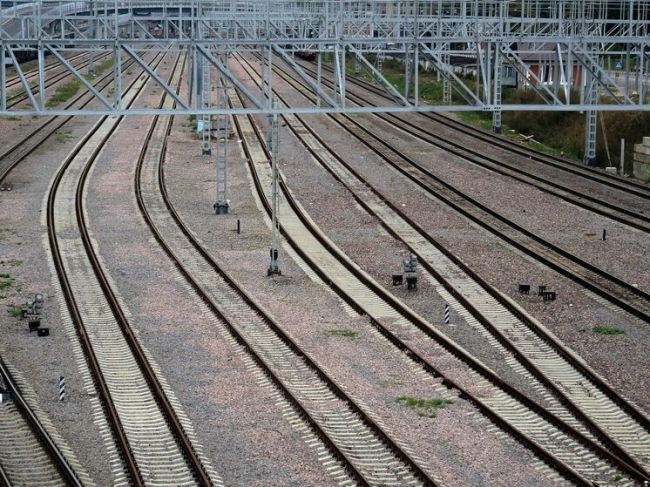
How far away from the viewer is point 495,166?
1407 inches

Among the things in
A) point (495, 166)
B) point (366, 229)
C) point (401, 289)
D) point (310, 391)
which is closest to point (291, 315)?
point (401, 289)

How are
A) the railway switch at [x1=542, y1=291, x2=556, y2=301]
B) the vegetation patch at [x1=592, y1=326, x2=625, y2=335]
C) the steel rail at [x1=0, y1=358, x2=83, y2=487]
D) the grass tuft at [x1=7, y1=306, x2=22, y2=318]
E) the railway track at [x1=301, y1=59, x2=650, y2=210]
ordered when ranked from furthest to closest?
the railway track at [x1=301, y1=59, x2=650, y2=210], the railway switch at [x1=542, y1=291, x2=556, y2=301], the grass tuft at [x1=7, y1=306, x2=22, y2=318], the vegetation patch at [x1=592, y1=326, x2=625, y2=335], the steel rail at [x1=0, y1=358, x2=83, y2=487]

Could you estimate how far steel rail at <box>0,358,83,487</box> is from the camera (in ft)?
39.4

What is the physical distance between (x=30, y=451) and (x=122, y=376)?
9.49 ft

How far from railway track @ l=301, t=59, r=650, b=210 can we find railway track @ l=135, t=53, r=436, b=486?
10017 mm

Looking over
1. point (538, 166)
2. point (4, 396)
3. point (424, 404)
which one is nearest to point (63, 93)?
point (538, 166)

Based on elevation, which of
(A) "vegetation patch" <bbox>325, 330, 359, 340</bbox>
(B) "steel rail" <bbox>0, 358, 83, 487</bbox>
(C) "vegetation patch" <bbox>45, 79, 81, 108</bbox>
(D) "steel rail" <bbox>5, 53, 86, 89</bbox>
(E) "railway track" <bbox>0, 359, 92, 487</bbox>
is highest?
(D) "steel rail" <bbox>5, 53, 86, 89</bbox>

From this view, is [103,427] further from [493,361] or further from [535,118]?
[535,118]

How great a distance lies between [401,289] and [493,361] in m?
4.53

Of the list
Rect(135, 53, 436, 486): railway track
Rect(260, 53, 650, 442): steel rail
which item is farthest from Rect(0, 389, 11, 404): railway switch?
Rect(260, 53, 650, 442): steel rail

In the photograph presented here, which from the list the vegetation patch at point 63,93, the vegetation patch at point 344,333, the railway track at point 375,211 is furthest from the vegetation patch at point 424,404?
the vegetation patch at point 63,93

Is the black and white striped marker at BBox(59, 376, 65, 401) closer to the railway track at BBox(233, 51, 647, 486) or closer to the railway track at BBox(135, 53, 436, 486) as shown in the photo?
the railway track at BBox(135, 53, 436, 486)

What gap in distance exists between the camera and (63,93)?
56688mm

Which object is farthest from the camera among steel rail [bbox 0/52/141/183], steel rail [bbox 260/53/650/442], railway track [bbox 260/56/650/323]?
steel rail [bbox 0/52/141/183]
